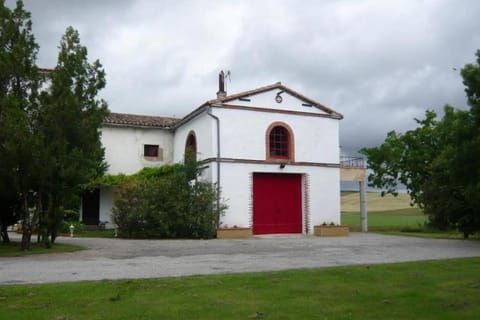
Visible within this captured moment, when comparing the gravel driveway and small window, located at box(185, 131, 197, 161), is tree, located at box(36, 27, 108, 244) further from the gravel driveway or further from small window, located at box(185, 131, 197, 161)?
small window, located at box(185, 131, 197, 161)

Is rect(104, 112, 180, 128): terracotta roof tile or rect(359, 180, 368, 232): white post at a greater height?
rect(104, 112, 180, 128): terracotta roof tile

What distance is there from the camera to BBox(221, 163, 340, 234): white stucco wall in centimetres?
2116

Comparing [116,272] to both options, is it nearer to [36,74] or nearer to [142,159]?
[36,74]

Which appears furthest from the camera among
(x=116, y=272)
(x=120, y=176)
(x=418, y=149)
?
(x=418, y=149)

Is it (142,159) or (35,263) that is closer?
(35,263)

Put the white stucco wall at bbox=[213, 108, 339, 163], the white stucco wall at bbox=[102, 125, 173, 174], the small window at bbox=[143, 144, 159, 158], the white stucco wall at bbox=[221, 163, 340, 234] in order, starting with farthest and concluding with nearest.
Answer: the small window at bbox=[143, 144, 159, 158], the white stucco wall at bbox=[102, 125, 173, 174], the white stucco wall at bbox=[213, 108, 339, 163], the white stucco wall at bbox=[221, 163, 340, 234]

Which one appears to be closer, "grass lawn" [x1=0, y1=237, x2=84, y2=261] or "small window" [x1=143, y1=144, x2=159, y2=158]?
"grass lawn" [x1=0, y1=237, x2=84, y2=261]

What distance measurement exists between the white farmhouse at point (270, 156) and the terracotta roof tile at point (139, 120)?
275 cm

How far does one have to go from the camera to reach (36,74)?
13.8m

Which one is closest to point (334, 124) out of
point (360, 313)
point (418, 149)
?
point (418, 149)

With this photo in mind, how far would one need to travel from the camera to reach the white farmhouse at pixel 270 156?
70.0ft

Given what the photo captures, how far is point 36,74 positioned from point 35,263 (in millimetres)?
5381

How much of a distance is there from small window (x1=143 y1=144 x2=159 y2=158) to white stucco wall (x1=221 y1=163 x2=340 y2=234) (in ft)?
23.4

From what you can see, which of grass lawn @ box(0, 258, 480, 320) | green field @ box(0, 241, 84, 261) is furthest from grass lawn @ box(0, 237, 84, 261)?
grass lawn @ box(0, 258, 480, 320)
